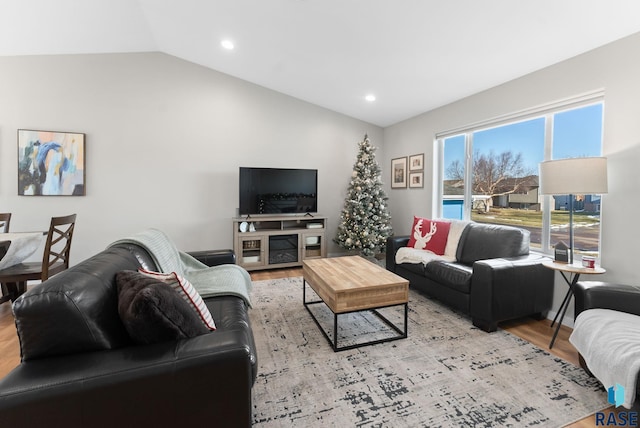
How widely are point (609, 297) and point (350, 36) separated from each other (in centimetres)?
310

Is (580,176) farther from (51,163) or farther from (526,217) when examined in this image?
(51,163)

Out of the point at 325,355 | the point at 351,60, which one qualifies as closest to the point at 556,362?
the point at 325,355

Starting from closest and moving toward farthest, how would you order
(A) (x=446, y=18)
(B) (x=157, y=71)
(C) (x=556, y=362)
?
(C) (x=556, y=362)
(A) (x=446, y=18)
(B) (x=157, y=71)

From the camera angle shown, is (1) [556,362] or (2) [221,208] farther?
(2) [221,208]

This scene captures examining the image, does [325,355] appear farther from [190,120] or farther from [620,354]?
[190,120]

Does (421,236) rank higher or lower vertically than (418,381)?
higher

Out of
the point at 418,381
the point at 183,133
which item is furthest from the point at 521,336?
the point at 183,133

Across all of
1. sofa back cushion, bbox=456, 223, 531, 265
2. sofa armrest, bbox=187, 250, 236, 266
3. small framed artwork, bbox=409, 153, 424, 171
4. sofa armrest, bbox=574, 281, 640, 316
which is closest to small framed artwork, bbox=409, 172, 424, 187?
small framed artwork, bbox=409, 153, 424, 171

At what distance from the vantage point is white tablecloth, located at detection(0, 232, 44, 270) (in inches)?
104

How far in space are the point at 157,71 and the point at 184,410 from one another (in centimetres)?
465

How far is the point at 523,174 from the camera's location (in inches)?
135

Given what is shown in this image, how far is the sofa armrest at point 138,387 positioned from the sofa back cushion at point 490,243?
2.95 meters

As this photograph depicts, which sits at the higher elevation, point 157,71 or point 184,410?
point 157,71

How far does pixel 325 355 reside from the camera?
2.26 m
